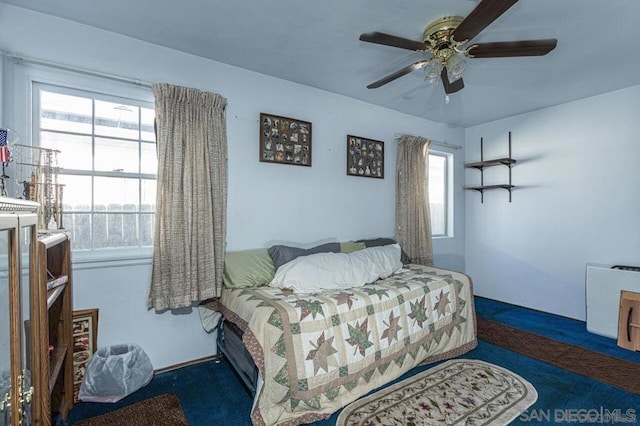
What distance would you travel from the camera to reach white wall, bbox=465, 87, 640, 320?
308 centimetres

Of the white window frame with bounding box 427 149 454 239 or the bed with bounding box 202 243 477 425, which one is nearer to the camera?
the bed with bounding box 202 243 477 425

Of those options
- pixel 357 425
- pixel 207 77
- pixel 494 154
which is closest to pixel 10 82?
pixel 207 77

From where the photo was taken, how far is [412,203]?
3660 mm

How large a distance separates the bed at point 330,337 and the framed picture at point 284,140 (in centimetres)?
97

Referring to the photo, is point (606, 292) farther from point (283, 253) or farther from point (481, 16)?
point (283, 253)

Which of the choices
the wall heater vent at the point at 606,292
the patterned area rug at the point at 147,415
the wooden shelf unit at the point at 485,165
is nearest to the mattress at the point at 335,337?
the patterned area rug at the point at 147,415

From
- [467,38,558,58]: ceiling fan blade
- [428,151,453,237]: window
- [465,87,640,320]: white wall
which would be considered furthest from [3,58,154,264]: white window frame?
[465,87,640,320]: white wall

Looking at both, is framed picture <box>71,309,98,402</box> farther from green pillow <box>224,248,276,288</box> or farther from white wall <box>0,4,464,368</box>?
green pillow <box>224,248,276,288</box>

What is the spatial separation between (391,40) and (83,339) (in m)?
2.73

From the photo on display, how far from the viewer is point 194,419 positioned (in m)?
1.76

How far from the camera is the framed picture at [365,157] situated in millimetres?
3301

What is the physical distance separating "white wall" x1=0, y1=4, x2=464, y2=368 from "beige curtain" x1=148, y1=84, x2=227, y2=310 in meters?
0.19

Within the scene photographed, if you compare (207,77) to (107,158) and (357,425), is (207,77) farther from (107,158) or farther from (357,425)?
(357,425)

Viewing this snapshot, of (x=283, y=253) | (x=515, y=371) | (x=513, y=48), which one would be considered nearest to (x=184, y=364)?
(x=283, y=253)
